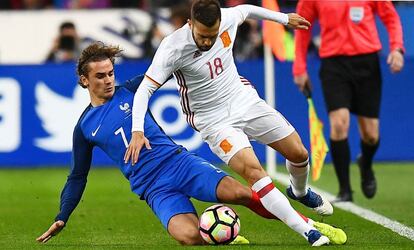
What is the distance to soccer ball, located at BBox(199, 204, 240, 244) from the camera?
826 cm

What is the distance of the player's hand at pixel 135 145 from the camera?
316 inches

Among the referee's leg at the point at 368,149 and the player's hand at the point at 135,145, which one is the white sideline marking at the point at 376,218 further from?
the player's hand at the point at 135,145

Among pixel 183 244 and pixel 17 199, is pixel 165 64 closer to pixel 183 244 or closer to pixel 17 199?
pixel 183 244

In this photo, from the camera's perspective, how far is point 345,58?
11.7m

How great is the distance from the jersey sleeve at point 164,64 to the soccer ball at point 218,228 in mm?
998

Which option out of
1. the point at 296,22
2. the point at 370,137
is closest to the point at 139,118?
the point at 296,22

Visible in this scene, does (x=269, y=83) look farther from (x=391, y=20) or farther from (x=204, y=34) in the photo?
(x=204, y=34)

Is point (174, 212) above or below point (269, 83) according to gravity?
above

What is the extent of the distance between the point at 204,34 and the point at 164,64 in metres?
0.36

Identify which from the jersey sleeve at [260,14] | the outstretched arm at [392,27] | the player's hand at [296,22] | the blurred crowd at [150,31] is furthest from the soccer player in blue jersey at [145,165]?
the blurred crowd at [150,31]

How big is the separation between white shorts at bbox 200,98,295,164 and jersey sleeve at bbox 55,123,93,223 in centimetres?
90

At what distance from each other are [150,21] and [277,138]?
9.80 meters

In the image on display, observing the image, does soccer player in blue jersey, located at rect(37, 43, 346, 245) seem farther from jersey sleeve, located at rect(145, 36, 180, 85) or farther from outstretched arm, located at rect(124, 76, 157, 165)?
jersey sleeve, located at rect(145, 36, 180, 85)

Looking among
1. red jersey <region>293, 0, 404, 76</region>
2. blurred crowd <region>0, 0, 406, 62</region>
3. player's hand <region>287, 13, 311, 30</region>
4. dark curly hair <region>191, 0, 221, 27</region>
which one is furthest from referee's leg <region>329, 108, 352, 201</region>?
blurred crowd <region>0, 0, 406, 62</region>
